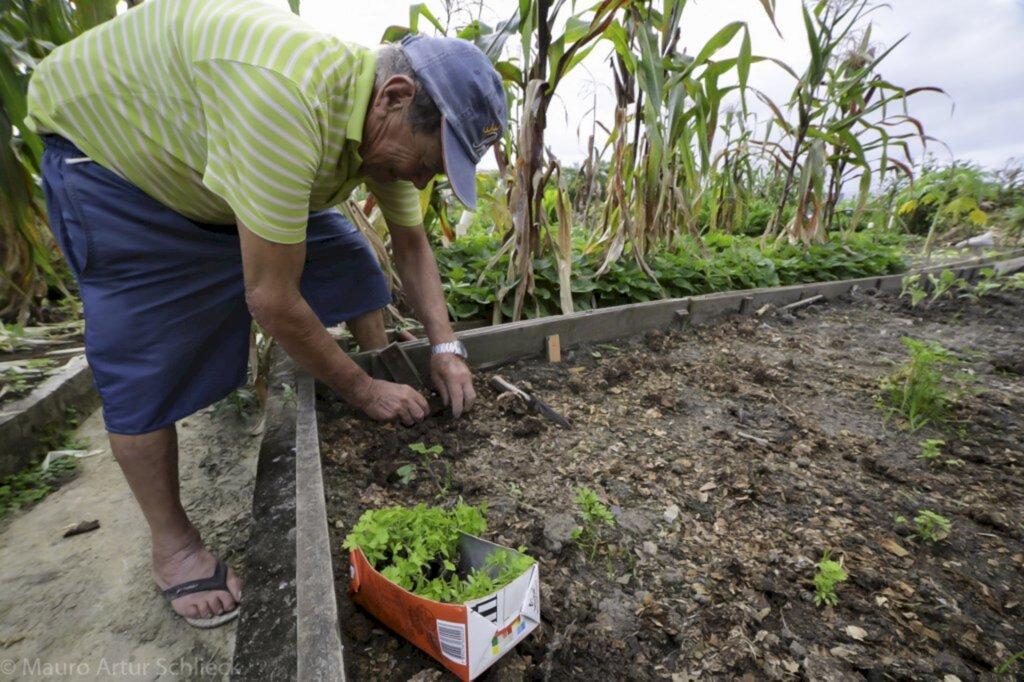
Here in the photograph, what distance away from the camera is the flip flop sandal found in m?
1.17

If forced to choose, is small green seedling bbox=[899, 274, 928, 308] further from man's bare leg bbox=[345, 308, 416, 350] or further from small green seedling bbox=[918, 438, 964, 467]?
man's bare leg bbox=[345, 308, 416, 350]

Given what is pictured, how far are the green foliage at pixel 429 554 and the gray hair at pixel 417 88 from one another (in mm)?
757

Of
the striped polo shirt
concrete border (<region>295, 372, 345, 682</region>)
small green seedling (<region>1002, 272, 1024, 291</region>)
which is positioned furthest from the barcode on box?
small green seedling (<region>1002, 272, 1024, 291</region>)

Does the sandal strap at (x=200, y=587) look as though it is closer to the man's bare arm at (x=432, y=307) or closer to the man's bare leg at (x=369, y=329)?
the man's bare arm at (x=432, y=307)

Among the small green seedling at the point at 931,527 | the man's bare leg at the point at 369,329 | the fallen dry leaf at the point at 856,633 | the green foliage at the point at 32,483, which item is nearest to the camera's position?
the fallen dry leaf at the point at 856,633

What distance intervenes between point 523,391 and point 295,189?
3.30 feet

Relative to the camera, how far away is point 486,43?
1933 mm

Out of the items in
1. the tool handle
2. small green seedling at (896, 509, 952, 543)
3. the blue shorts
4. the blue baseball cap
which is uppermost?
the blue baseball cap

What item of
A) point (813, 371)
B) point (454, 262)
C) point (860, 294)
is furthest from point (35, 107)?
point (860, 294)

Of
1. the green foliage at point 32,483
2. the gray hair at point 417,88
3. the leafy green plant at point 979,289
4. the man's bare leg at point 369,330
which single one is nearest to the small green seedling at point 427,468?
the man's bare leg at point 369,330

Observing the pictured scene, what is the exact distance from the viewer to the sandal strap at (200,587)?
1201 millimetres

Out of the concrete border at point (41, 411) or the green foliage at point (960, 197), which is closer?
the concrete border at point (41, 411)

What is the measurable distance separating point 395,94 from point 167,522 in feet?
3.73

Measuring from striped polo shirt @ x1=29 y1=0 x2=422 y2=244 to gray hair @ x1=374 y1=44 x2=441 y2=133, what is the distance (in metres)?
0.02
